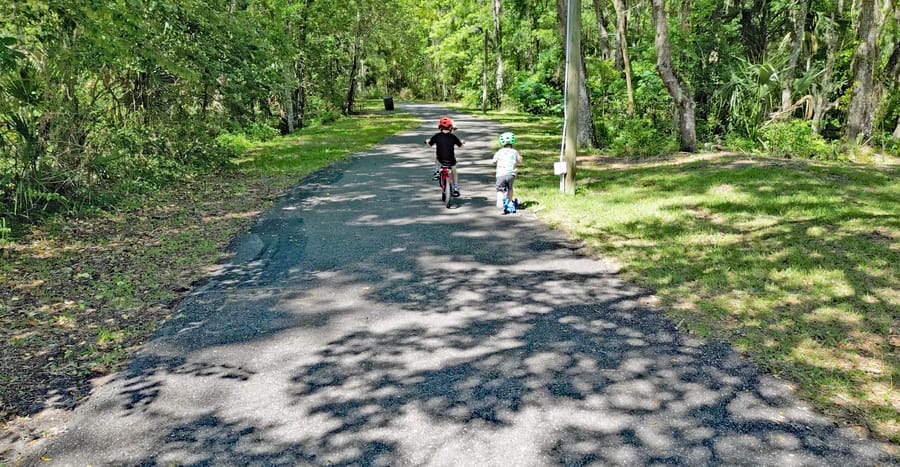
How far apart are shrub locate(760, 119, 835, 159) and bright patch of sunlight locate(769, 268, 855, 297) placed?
32.7 ft

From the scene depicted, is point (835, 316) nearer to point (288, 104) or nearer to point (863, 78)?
point (863, 78)

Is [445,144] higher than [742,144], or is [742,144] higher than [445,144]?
[445,144]

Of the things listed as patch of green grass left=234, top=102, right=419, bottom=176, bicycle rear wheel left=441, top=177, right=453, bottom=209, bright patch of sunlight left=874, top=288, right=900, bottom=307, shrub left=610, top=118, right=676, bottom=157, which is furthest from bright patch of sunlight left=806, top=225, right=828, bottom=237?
patch of green grass left=234, top=102, right=419, bottom=176

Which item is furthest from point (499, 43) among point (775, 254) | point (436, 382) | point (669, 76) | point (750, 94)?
point (436, 382)

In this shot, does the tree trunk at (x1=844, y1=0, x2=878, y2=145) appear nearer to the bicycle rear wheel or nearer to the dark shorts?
the dark shorts

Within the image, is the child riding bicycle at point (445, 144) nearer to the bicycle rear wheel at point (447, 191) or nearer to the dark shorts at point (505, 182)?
the bicycle rear wheel at point (447, 191)

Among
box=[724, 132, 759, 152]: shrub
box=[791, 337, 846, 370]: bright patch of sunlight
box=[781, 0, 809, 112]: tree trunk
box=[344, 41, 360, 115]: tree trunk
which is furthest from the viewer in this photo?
box=[344, 41, 360, 115]: tree trunk

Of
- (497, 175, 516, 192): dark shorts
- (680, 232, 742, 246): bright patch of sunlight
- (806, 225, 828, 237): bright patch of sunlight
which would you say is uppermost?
(497, 175, 516, 192): dark shorts

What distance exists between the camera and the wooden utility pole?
11109 millimetres

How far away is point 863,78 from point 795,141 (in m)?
2.22

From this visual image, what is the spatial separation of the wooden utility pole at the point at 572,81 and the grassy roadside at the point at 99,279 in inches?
246

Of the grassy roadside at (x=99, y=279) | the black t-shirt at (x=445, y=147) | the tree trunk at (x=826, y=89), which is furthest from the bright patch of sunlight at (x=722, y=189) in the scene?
the grassy roadside at (x=99, y=279)

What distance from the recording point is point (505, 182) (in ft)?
34.1

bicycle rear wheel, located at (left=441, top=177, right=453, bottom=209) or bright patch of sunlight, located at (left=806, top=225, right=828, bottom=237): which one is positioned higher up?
bicycle rear wheel, located at (left=441, top=177, right=453, bottom=209)
